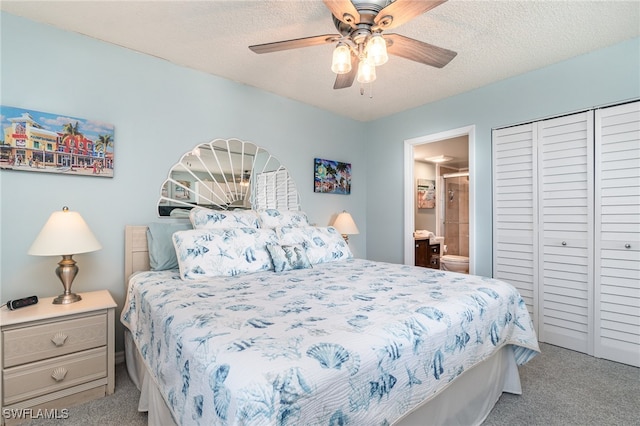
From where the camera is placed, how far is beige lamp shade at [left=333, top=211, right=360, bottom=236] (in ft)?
12.0

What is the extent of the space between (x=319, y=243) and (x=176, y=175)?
4.65ft

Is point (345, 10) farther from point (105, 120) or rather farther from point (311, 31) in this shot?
point (105, 120)

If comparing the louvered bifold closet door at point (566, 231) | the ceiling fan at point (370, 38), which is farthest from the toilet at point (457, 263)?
the ceiling fan at point (370, 38)

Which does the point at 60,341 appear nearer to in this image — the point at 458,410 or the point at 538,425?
the point at 458,410

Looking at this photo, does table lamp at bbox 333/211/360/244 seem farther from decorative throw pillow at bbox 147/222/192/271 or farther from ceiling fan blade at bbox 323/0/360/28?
ceiling fan blade at bbox 323/0/360/28

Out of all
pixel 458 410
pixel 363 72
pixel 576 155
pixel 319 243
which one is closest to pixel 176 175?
pixel 319 243

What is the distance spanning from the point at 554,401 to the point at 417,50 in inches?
90.5

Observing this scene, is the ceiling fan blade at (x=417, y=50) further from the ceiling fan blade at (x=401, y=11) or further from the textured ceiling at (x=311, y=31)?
the textured ceiling at (x=311, y=31)

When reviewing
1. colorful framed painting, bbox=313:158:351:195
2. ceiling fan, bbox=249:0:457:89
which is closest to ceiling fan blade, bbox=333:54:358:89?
ceiling fan, bbox=249:0:457:89

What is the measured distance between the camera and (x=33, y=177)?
81.6 inches

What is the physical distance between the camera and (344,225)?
368cm

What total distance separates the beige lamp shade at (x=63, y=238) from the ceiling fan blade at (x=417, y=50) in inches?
85.7

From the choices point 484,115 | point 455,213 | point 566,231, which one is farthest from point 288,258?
point 455,213

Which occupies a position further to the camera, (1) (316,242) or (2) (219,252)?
(1) (316,242)
